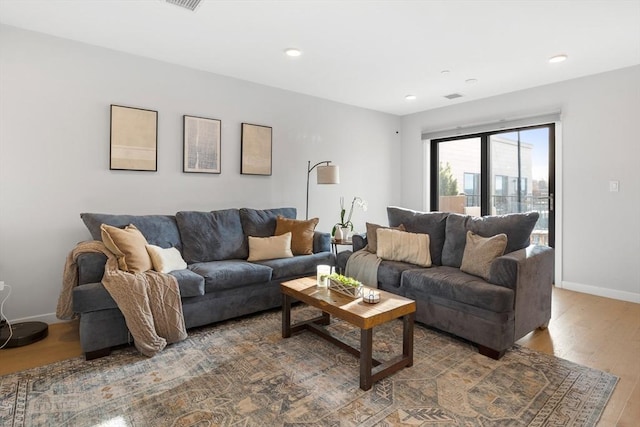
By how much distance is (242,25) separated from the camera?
2793 millimetres

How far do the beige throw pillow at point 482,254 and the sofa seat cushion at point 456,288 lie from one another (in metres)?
0.06

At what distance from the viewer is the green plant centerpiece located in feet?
7.91

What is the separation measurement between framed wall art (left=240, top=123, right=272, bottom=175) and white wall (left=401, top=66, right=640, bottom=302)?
317cm

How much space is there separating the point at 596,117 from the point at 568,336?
2515mm

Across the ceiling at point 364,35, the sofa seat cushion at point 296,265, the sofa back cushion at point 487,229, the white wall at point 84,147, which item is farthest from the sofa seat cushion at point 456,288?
the white wall at point 84,147

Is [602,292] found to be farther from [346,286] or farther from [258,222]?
[258,222]

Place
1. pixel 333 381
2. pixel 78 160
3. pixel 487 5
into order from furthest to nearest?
pixel 78 160 → pixel 487 5 → pixel 333 381

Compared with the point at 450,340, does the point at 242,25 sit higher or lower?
higher

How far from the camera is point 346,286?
2436mm

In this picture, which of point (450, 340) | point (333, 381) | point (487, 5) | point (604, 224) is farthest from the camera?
point (604, 224)

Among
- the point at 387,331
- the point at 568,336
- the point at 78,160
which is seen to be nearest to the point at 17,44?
the point at 78,160

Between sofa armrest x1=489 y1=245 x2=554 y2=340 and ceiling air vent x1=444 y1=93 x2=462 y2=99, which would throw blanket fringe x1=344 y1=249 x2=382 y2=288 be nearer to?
sofa armrest x1=489 y1=245 x2=554 y2=340

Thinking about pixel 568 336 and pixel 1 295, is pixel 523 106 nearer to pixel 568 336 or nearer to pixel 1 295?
pixel 568 336

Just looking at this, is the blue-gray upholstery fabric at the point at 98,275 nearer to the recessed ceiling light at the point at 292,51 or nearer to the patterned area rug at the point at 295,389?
the patterned area rug at the point at 295,389
